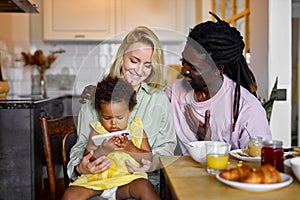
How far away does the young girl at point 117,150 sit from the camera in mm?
1501

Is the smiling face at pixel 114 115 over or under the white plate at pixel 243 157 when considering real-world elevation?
over

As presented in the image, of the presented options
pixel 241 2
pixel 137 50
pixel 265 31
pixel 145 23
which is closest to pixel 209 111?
pixel 137 50

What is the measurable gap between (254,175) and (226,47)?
0.79 m

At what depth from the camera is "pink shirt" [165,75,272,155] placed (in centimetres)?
174

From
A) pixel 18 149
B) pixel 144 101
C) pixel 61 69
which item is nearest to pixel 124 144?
pixel 144 101

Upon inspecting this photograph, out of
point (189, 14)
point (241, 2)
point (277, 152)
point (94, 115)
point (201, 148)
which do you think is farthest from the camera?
point (189, 14)

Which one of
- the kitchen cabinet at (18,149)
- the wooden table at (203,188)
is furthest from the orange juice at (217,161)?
the kitchen cabinet at (18,149)

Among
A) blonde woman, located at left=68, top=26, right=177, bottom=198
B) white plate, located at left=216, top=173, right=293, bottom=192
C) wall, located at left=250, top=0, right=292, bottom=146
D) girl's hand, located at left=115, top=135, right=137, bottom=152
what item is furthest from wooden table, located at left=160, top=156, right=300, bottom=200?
A: wall, located at left=250, top=0, right=292, bottom=146

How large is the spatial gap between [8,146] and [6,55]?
1820 mm

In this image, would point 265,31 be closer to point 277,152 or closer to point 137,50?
point 137,50

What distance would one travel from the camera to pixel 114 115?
154 centimetres

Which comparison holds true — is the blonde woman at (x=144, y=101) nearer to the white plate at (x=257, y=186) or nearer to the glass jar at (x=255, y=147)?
the glass jar at (x=255, y=147)

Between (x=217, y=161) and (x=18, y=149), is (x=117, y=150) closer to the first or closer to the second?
(x=217, y=161)

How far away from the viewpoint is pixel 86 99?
1724mm
